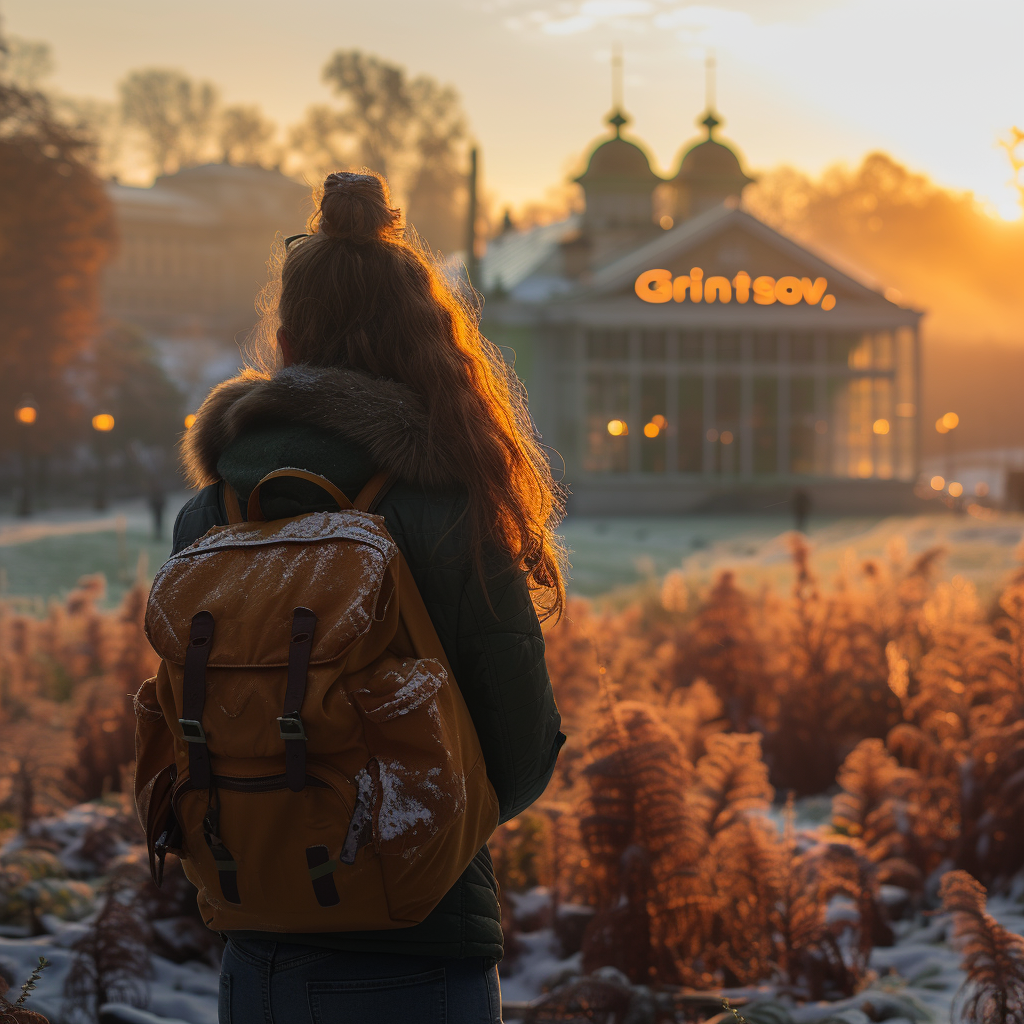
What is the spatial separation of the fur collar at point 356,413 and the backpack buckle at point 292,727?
418 mm

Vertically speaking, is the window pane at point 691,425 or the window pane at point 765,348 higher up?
the window pane at point 765,348

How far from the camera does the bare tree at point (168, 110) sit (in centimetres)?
2995

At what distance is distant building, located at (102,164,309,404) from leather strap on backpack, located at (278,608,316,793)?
52131 millimetres

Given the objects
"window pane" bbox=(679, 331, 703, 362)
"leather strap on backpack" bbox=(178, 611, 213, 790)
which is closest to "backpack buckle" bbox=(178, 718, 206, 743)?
"leather strap on backpack" bbox=(178, 611, 213, 790)

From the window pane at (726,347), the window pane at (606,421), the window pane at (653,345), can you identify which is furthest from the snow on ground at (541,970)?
the window pane at (726,347)

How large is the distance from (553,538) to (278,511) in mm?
497

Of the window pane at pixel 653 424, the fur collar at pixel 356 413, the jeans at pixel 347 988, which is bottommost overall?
the jeans at pixel 347 988

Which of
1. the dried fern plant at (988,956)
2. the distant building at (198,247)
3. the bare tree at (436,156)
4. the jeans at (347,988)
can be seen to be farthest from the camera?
the distant building at (198,247)

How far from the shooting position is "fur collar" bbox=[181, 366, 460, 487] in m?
1.79

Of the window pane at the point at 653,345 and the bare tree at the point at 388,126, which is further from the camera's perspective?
the window pane at the point at 653,345

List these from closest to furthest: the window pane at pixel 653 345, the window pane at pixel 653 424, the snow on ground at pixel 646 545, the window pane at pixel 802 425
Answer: the snow on ground at pixel 646 545
the window pane at pixel 653 424
the window pane at pixel 653 345
the window pane at pixel 802 425

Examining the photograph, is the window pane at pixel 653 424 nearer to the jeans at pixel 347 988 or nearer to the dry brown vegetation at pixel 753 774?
the dry brown vegetation at pixel 753 774

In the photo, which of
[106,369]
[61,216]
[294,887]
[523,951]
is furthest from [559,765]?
[106,369]

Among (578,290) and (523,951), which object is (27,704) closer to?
(523,951)
